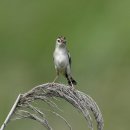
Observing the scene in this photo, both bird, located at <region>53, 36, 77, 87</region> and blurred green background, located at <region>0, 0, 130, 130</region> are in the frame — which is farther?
blurred green background, located at <region>0, 0, 130, 130</region>

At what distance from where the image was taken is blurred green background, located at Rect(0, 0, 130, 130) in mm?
14266

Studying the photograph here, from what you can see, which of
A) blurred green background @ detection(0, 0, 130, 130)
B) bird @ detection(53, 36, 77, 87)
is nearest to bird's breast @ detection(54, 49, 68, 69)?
bird @ detection(53, 36, 77, 87)

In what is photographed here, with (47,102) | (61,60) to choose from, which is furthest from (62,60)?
(47,102)

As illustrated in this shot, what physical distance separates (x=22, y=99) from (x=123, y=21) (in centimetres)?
1620

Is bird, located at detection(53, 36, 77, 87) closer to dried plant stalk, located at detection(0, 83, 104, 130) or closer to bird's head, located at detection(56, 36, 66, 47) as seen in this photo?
bird's head, located at detection(56, 36, 66, 47)

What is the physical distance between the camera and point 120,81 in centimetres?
1570

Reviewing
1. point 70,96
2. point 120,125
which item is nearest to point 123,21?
point 120,125

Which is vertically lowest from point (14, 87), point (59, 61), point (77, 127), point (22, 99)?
point (22, 99)

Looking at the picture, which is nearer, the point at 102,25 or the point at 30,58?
the point at 30,58

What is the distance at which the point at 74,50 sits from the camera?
19.5 meters

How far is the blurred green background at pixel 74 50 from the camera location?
46.8 ft

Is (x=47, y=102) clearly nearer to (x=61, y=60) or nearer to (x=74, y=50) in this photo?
(x=61, y=60)

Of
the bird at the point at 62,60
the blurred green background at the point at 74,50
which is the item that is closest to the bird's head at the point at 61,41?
the bird at the point at 62,60

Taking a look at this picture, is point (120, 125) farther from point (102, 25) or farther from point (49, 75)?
point (102, 25)
